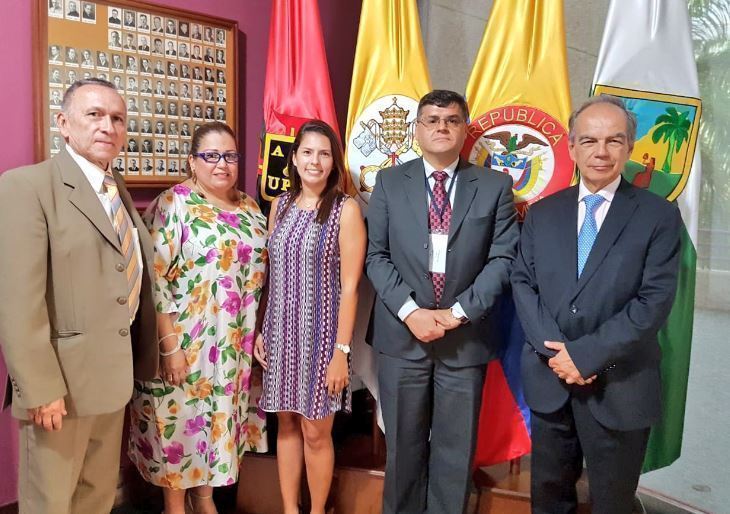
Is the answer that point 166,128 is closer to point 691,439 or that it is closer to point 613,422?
point 613,422

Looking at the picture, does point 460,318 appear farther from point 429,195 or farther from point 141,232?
point 141,232

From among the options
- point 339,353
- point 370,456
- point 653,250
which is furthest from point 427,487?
point 653,250

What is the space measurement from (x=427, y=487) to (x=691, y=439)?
1.34m

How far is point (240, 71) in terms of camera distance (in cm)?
276

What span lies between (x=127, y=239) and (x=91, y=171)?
22 centimetres

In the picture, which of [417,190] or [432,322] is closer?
[432,322]

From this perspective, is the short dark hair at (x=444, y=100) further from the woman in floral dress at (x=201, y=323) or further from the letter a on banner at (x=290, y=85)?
the woman in floral dress at (x=201, y=323)

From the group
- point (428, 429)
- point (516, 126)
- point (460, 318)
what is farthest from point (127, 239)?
point (516, 126)

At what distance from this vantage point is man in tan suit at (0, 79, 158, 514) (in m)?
1.50

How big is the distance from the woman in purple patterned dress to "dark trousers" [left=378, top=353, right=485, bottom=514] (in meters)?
0.20

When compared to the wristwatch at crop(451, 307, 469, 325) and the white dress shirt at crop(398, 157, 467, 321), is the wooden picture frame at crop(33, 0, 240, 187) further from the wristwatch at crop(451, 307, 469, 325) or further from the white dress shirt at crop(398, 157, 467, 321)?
the wristwatch at crop(451, 307, 469, 325)

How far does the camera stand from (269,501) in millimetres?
2455

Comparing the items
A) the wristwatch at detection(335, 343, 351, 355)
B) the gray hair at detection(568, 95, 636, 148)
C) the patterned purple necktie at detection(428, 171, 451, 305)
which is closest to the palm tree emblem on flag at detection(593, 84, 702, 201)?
the gray hair at detection(568, 95, 636, 148)

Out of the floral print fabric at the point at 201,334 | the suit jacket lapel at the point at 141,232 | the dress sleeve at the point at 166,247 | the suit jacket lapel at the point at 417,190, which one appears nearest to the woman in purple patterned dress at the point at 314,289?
the floral print fabric at the point at 201,334
